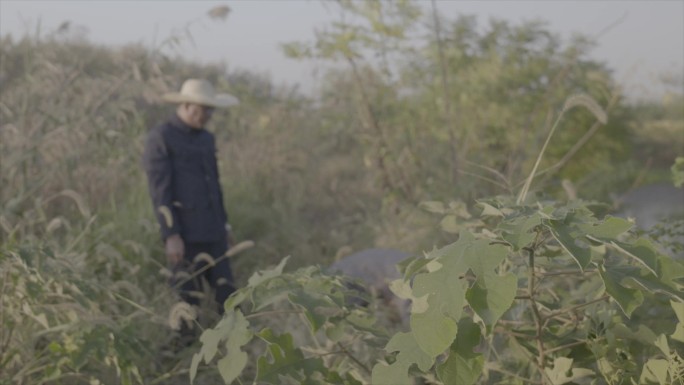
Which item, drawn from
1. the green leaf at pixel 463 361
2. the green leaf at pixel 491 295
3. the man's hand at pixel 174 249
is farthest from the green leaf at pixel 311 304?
the man's hand at pixel 174 249

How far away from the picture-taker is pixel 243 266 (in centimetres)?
666

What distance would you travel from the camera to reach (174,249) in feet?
16.5

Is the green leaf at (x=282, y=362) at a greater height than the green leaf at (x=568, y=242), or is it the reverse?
the green leaf at (x=568, y=242)

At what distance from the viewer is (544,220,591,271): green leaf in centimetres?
153

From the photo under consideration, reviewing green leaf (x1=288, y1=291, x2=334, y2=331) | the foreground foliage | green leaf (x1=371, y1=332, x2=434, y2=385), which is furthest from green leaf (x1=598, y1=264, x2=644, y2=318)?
green leaf (x1=288, y1=291, x2=334, y2=331)

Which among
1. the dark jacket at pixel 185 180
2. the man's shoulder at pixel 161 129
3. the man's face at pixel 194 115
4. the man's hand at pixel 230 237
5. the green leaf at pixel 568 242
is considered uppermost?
the green leaf at pixel 568 242

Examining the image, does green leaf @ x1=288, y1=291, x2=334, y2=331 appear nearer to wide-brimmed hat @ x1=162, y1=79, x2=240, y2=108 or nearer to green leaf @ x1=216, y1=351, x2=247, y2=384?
green leaf @ x1=216, y1=351, x2=247, y2=384

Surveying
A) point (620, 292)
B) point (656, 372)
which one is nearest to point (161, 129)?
point (656, 372)

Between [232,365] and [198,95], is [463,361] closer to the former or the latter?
[232,365]

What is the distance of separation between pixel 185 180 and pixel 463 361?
377 cm

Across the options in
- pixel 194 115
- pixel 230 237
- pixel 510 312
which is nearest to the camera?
pixel 510 312

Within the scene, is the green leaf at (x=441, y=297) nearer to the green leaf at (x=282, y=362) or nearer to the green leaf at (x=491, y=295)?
the green leaf at (x=491, y=295)

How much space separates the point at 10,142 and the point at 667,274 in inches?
158

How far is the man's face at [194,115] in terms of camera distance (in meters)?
5.30
